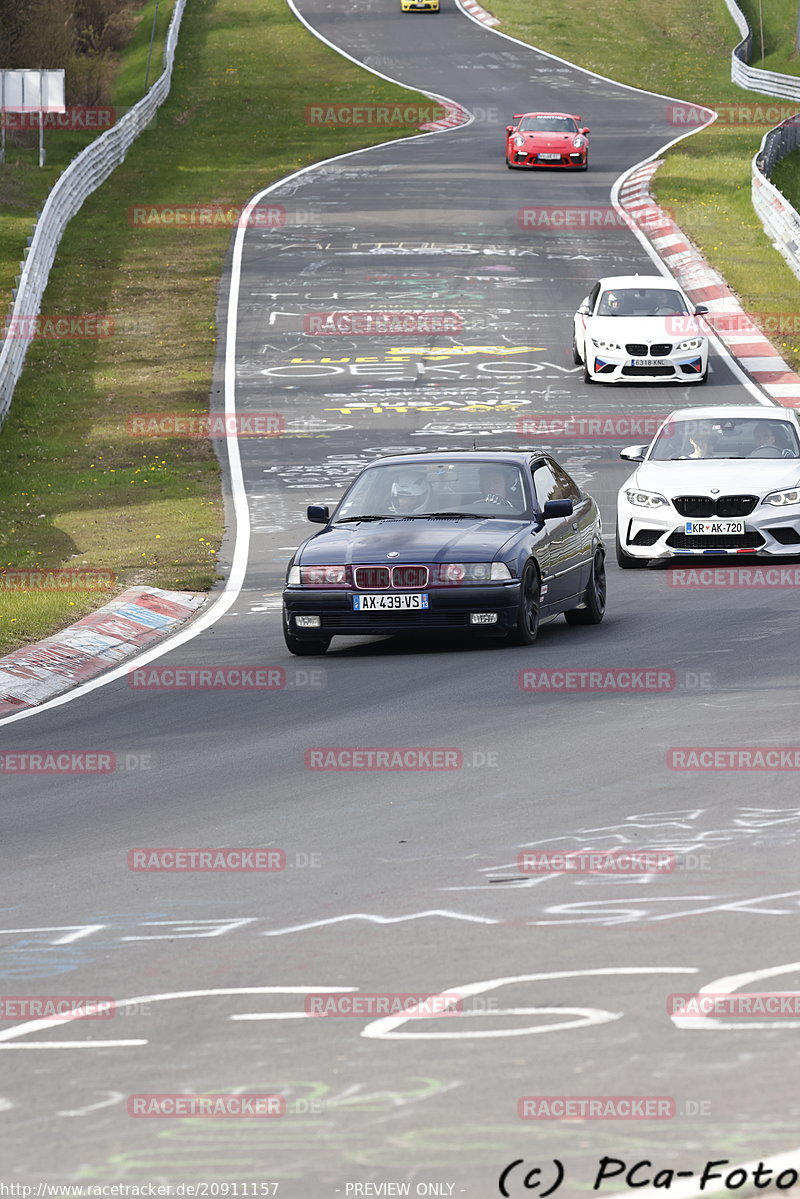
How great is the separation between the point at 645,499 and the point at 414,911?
11.8 metres

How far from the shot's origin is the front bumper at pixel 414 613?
15133mm

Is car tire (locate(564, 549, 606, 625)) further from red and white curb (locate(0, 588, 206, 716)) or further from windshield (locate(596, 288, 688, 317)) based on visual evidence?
windshield (locate(596, 288, 688, 317))

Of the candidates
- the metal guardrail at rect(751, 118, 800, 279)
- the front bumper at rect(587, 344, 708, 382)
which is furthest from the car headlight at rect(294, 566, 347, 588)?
Answer: the metal guardrail at rect(751, 118, 800, 279)

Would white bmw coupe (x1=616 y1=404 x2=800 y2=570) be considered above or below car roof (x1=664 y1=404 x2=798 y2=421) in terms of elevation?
below

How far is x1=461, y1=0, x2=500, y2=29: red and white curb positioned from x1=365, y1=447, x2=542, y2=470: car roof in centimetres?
7461

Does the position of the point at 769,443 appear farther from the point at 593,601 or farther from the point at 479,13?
the point at 479,13

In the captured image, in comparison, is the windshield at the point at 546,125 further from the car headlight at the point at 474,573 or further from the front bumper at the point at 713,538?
the car headlight at the point at 474,573

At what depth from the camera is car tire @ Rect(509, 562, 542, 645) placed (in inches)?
601

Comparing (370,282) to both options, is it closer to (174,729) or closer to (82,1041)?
(174,729)

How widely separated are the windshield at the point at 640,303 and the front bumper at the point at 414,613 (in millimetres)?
18398

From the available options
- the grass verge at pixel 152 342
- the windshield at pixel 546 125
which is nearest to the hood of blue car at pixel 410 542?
the grass verge at pixel 152 342

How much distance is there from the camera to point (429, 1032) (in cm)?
629

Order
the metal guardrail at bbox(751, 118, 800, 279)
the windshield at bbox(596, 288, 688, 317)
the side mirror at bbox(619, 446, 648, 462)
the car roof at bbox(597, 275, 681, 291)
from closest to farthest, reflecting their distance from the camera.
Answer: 1. the side mirror at bbox(619, 446, 648, 462)
2. the windshield at bbox(596, 288, 688, 317)
3. the car roof at bbox(597, 275, 681, 291)
4. the metal guardrail at bbox(751, 118, 800, 279)

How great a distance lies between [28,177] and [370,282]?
14.1 metres
